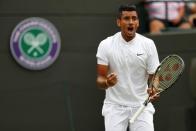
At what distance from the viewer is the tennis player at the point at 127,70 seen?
20.1 ft

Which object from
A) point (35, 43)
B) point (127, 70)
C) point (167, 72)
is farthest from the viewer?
point (35, 43)

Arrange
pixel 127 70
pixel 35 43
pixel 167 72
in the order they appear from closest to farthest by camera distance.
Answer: pixel 167 72 < pixel 127 70 < pixel 35 43

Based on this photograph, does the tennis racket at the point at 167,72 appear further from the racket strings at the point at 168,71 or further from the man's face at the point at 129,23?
the man's face at the point at 129,23

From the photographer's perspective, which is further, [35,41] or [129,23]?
[35,41]

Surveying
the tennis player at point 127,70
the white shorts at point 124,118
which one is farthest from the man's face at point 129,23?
the white shorts at point 124,118

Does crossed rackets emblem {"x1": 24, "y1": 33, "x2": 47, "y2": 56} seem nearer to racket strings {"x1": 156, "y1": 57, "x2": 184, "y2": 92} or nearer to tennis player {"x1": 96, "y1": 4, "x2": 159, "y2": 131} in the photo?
tennis player {"x1": 96, "y1": 4, "x2": 159, "y2": 131}

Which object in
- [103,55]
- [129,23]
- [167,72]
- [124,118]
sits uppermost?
[129,23]

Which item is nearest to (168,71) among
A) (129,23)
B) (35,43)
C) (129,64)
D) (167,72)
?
(167,72)

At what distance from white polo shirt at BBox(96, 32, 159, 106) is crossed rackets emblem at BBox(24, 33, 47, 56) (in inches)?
93.6

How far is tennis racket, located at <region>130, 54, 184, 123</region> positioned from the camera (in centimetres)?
589

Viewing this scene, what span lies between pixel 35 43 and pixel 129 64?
259 centimetres

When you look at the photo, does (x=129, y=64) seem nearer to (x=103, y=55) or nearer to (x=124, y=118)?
(x=103, y=55)

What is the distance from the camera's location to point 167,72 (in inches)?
235

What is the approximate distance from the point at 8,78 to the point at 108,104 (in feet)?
8.10
